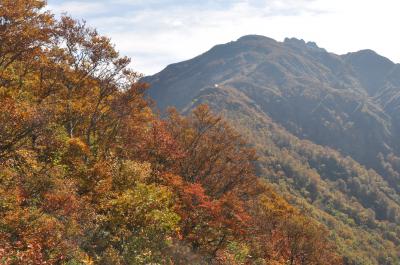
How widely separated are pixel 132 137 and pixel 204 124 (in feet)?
43.4

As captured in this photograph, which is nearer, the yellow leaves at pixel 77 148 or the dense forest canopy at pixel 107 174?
the dense forest canopy at pixel 107 174

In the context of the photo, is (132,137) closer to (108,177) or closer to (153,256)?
(108,177)

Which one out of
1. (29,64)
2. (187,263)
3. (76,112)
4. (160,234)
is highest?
(29,64)

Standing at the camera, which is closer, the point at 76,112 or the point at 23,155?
the point at 23,155

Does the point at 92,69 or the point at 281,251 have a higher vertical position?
the point at 92,69

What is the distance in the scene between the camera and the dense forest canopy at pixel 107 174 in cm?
2233

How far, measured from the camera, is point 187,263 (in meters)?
27.8

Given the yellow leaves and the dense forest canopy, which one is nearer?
the dense forest canopy

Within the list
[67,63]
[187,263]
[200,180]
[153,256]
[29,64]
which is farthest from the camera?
[200,180]

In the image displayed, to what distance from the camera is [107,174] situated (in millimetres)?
29406

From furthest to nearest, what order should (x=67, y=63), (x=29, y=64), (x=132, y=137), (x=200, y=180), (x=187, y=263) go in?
(x=200, y=180), (x=132, y=137), (x=67, y=63), (x=29, y=64), (x=187, y=263)

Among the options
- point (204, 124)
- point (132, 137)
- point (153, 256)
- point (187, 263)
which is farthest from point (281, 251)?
point (153, 256)

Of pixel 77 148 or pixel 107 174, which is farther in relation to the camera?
pixel 77 148

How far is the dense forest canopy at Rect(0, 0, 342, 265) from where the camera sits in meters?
22.3
